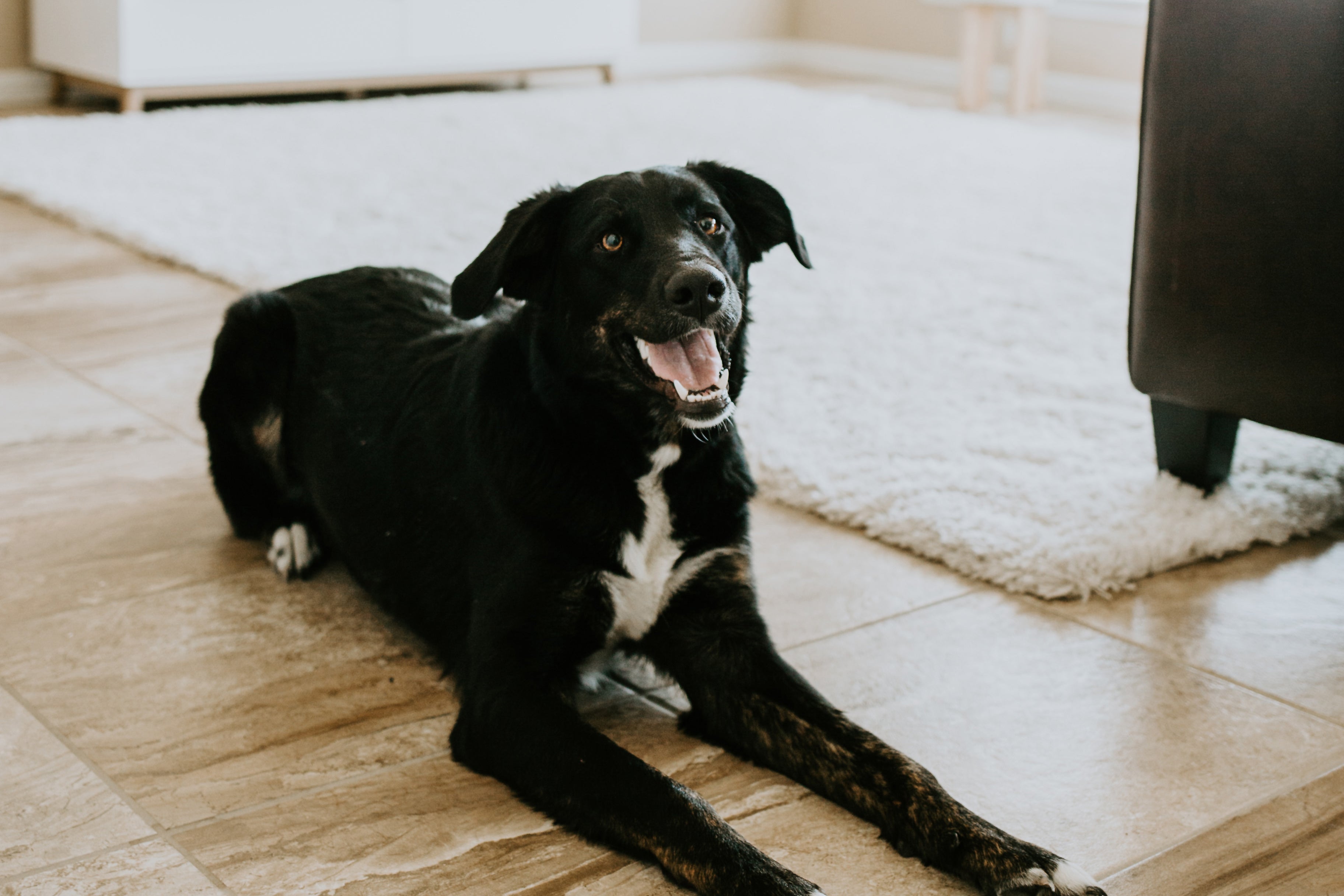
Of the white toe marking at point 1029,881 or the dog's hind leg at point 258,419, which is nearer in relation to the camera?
the white toe marking at point 1029,881

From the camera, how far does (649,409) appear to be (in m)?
1.73

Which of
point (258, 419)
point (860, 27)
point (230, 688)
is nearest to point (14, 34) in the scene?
point (860, 27)

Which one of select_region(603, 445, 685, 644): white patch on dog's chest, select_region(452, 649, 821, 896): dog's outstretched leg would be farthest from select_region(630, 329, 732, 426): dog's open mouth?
select_region(452, 649, 821, 896): dog's outstretched leg

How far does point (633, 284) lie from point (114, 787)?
86 cm

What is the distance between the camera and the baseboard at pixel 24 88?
6.39 metres

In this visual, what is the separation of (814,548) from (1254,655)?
2.33 feet

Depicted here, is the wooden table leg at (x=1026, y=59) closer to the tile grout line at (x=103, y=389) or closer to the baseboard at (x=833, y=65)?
the baseboard at (x=833, y=65)

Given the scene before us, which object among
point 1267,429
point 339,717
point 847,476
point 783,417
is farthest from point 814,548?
point 1267,429

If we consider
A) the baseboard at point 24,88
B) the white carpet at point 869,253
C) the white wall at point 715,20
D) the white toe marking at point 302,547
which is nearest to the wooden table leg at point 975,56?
the white carpet at point 869,253

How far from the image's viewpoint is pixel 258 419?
2.22 m

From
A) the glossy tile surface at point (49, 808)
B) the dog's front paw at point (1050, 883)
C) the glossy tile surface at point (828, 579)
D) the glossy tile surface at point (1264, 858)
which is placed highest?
the glossy tile surface at point (828, 579)

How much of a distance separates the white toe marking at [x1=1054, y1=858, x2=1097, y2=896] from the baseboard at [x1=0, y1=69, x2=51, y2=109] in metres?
6.31

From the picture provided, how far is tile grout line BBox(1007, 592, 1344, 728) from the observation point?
1.81m

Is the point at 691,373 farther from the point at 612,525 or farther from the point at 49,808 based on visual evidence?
the point at 49,808
